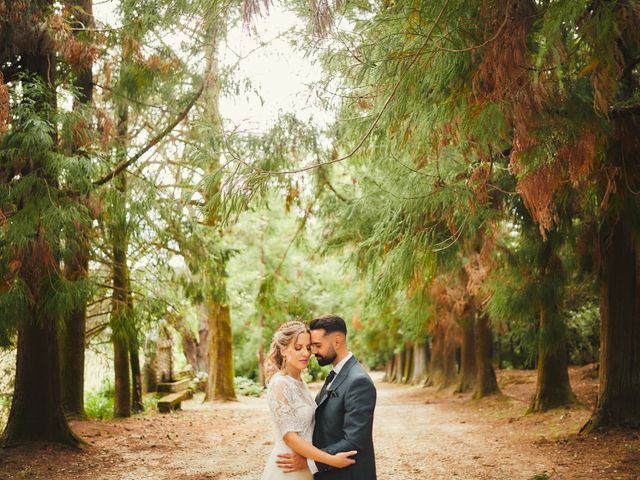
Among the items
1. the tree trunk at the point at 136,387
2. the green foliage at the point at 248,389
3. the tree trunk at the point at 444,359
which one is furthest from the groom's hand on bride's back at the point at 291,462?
the green foliage at the point at 248,389

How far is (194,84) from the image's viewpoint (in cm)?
1043

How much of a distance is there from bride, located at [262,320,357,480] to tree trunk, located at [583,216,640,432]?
6.58 m

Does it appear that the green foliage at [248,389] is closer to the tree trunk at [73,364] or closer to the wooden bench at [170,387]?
the wooden bench at [170,387]

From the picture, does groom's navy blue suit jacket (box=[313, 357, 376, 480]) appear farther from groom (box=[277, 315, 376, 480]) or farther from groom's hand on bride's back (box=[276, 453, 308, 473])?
groom's hand on bride's back (box=[276, 453, 308, 473])

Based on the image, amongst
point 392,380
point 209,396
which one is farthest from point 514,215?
point 392,380

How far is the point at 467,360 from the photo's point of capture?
20.8m

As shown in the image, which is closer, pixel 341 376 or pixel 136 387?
pixel 341 376

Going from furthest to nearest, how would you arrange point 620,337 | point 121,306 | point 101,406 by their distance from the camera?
1. point 101,406
2. point 121,306
3. point 620,337

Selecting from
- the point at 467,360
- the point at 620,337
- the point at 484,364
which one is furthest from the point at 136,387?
the point at 620,337

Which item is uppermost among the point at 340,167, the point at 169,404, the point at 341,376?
the point at 340,167

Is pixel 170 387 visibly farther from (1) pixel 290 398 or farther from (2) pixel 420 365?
(1) pixel 290 398

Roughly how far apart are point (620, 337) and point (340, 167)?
7.67 metres

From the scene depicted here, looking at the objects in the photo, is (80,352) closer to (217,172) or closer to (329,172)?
(329,172)

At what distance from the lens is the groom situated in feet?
13.3
